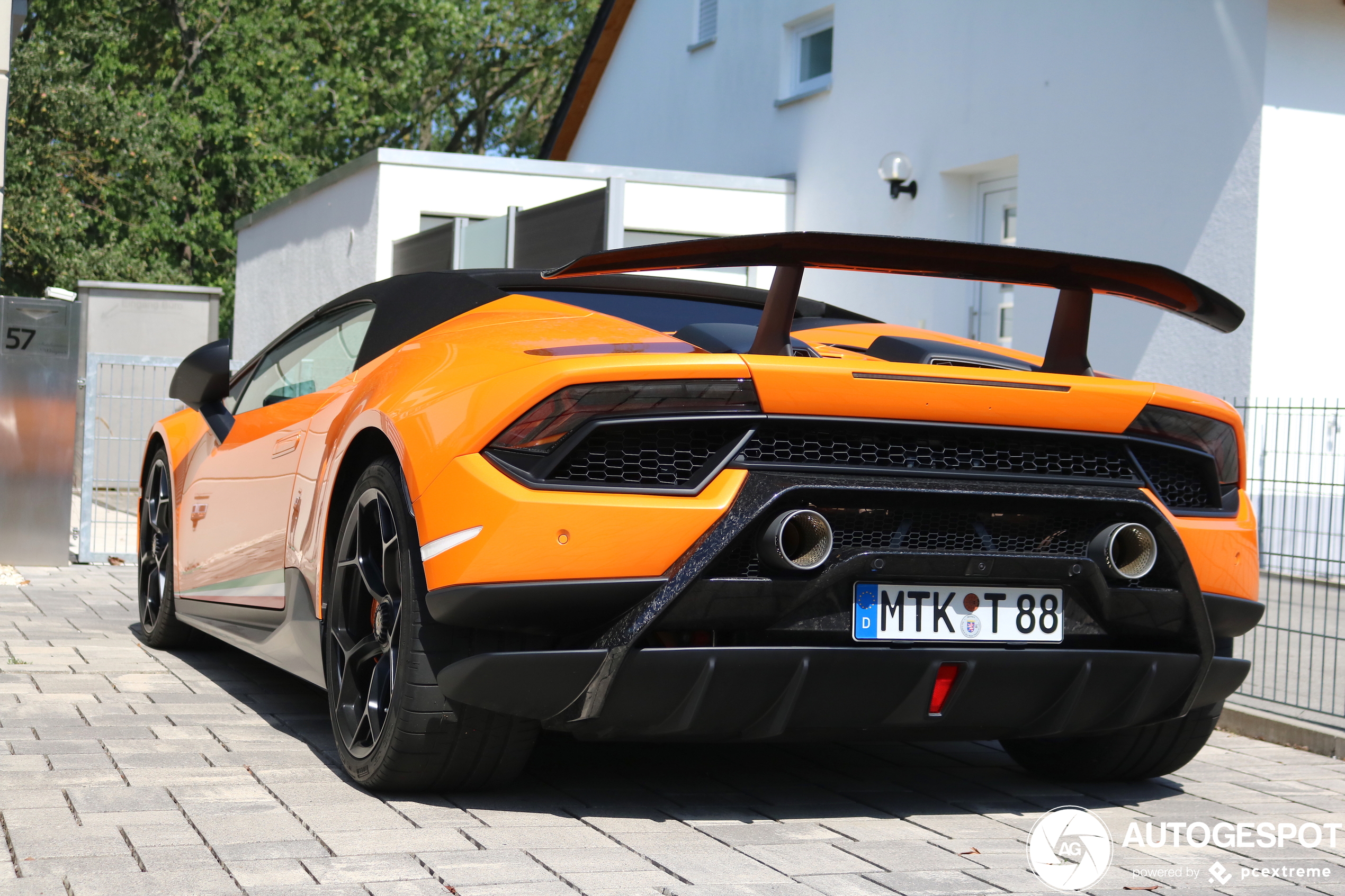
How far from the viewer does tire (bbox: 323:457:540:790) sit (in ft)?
10.9

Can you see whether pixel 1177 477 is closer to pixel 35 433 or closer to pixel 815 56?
pixel 35 433

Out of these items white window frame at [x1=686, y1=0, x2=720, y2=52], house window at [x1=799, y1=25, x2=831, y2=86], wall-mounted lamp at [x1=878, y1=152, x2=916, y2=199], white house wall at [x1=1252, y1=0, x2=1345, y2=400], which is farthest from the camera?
white window frame at [x1=686, y1=0, x2=720, y2=52]

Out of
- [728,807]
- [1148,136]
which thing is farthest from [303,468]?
[1148,136]

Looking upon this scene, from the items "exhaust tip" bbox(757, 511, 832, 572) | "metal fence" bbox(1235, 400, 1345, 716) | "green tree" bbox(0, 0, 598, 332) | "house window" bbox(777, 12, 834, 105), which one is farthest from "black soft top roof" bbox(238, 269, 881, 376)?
"green tree" bbox(0, 0, 598, 332)

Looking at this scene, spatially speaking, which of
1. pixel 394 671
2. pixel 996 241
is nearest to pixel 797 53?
pixel 996 241

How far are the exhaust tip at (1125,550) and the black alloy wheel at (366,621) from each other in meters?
1.57

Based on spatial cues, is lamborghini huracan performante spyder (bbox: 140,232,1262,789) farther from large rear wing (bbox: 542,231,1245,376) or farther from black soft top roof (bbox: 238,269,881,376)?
black soft top roof (bbox: 238,269,881,376)

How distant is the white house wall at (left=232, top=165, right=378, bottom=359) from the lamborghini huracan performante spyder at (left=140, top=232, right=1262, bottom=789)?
1167 cm

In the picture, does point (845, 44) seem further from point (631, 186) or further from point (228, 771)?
point (228, 771)

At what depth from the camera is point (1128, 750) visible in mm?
4082

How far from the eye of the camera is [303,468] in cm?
416

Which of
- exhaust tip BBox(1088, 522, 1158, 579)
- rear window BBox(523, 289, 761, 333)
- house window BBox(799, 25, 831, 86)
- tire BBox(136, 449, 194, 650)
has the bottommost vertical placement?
tire BBox(136, 449, 194, 650)

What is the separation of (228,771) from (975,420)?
6.66ft

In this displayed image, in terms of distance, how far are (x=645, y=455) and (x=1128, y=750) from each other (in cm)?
A: 176
